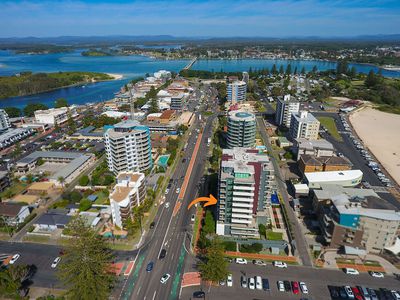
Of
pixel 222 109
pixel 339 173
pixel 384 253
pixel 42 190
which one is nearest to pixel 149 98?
pixel 222 109

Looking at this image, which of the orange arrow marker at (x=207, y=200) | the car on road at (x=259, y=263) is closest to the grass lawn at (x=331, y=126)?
the orange arrow marker at (x=207, y=200)

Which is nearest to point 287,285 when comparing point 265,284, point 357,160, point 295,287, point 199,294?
point 295,287

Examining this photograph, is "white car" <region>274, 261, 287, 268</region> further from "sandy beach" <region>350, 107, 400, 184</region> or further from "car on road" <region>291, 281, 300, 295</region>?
"sandy beach" <region>350, 107, 400, 184</region>

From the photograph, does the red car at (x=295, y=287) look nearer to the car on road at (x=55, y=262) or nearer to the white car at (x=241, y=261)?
the white car at (x=241, y=261)

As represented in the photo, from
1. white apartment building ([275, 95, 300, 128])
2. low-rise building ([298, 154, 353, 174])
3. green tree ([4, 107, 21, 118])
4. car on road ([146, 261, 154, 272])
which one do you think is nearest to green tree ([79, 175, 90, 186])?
car on road ([146, 261, 154, 272])

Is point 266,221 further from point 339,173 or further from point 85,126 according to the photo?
point 85,126

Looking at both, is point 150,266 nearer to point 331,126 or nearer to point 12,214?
point 12,214
